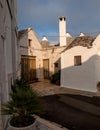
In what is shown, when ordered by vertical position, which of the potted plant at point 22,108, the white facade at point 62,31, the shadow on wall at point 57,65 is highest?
the white facade at point 62,31

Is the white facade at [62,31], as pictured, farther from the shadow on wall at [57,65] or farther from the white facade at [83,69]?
the white facade at [83,69]

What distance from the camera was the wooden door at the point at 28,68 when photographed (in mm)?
17220

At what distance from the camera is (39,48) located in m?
20.0

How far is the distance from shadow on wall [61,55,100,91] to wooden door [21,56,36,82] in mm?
4184

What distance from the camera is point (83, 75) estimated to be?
1320 cm

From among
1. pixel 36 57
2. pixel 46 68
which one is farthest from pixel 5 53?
pixel 46 68

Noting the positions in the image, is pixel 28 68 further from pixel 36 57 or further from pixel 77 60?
pixel 77 60

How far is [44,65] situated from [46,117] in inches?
543

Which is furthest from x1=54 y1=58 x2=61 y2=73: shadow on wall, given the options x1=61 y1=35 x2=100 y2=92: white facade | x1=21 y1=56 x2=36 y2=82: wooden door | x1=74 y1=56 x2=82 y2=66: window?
x1=74 y1=56 x2=82 y2=66: window

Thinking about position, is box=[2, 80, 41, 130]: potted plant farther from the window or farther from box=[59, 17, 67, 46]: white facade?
box=[59, 17, 67, 46]: white facade

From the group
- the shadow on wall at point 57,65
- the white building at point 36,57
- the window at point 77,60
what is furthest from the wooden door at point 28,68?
the window at point 77,60

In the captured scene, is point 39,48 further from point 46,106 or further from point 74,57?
point 46,106

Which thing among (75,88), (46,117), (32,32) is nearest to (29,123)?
(46,117)

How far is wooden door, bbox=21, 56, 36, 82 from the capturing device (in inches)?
678
